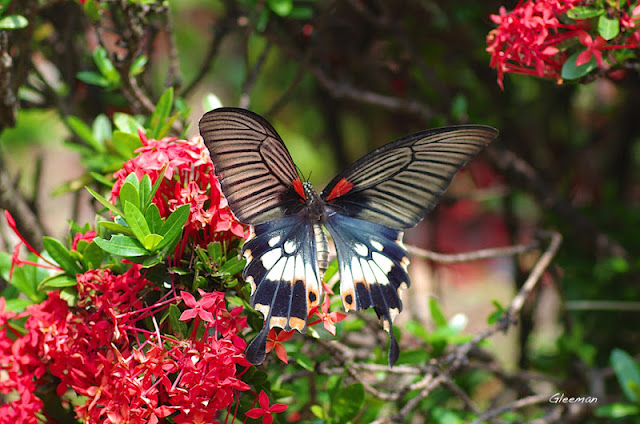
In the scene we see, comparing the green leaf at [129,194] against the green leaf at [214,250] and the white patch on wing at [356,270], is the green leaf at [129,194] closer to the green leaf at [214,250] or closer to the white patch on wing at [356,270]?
the green leaf at [214,250]

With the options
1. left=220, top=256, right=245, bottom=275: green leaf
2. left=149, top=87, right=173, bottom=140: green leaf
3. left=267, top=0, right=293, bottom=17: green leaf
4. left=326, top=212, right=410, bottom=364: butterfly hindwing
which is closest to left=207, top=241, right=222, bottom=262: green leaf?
left=220, top=256, right=245, bottom=275: green leaf

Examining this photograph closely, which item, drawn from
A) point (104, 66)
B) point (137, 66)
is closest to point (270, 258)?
point (137, 66)

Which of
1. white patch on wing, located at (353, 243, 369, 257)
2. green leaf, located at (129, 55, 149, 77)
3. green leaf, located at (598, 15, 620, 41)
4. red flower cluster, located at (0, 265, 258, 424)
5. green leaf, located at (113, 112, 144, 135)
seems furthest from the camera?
green leaf, located at (129, 55, 149, 77)

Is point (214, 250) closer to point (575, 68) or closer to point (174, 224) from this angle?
point (174, 224)

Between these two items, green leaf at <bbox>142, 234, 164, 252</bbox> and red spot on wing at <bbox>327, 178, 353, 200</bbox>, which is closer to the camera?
green leaf at <bbox>142, 234, 164, 252</bbox>

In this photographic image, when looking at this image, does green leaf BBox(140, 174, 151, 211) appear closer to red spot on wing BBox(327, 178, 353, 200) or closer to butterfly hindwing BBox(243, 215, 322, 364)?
butterfly hindwing BBox(243, 215, 322, 364)

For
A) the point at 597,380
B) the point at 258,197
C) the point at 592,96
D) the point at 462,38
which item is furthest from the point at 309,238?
the point at 592,96

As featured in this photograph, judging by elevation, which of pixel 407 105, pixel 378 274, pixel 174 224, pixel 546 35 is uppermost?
pixel 546 35
